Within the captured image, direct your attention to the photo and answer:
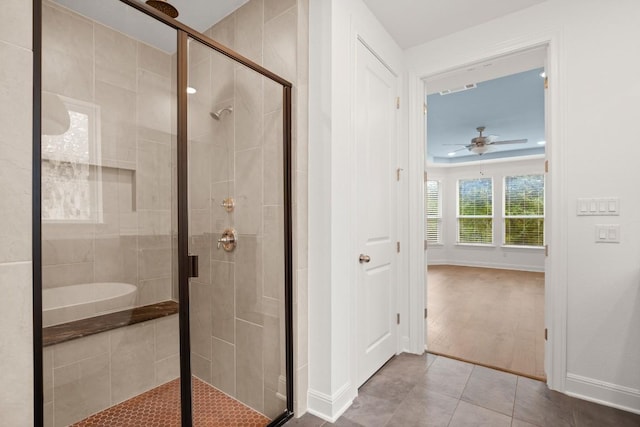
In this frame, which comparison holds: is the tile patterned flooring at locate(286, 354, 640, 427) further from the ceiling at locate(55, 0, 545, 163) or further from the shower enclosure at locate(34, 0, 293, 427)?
the ceiling at locate(55, 0, 545, 163)

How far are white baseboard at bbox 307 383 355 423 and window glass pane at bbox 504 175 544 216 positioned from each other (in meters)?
7.29

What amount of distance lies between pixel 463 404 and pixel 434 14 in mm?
2692

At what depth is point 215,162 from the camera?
5.32 feet

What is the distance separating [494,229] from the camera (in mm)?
7738

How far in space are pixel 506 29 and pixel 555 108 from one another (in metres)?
0.71

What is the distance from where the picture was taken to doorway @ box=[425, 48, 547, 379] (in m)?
2.78

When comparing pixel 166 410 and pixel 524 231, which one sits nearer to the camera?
pixel 166 410

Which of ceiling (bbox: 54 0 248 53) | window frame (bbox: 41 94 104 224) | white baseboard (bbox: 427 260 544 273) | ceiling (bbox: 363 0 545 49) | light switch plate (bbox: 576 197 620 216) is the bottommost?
white baseboard (bbox: 427 260 544 273)

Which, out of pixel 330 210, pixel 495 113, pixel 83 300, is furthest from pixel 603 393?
pixel 495 113

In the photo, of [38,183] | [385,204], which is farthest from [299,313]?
[38,183]

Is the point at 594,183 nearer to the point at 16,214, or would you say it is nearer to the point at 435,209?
the point at 16,214

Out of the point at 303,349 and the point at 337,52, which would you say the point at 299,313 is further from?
the point at 337,52

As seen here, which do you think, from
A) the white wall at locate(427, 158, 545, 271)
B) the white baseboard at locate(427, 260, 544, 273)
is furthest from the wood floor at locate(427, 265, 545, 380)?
the white wall at locate(427, 158, 545, 271)

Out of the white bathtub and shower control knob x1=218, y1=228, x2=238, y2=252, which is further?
shower control knob x1=218, y1=228, x2=238, y2=252
